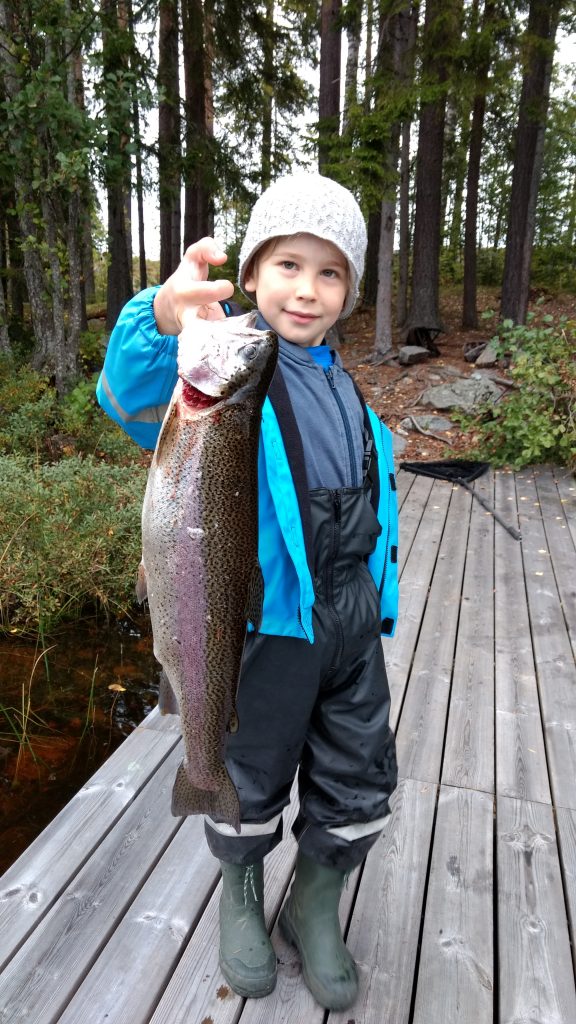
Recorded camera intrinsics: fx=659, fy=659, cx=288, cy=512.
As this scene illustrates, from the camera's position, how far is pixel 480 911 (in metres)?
2.23

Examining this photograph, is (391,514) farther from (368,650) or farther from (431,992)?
(431,992)

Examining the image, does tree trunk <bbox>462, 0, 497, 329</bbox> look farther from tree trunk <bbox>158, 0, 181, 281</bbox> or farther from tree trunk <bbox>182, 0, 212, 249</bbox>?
tree trunk <bbox>158, 0, 181, 281</bbox>

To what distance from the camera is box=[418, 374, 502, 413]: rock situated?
9.77 meters

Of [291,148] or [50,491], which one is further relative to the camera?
[291,148]

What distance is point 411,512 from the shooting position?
6551 mm

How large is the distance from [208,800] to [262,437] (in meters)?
0.91

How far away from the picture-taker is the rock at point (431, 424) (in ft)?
30.9

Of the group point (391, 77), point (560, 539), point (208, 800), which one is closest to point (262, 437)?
point (208, 800)

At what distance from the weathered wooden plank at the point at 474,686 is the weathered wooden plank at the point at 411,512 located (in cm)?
52

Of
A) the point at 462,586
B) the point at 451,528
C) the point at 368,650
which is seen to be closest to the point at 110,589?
the point at 462,586

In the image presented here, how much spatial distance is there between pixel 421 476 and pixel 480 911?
5895 mm

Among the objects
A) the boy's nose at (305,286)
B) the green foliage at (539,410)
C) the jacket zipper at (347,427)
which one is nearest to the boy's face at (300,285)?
the boy's nose at (305,286)

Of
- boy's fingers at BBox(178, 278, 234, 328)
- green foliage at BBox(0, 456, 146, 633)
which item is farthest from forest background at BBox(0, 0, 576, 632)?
boy's fingers at BBox(178, 278, 234, 328)

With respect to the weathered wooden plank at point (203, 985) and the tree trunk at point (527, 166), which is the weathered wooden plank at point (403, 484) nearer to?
the weathered wooden plank at point (203, 985)
